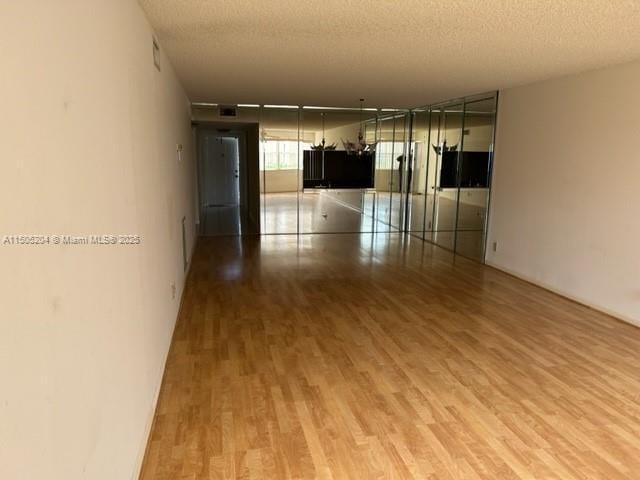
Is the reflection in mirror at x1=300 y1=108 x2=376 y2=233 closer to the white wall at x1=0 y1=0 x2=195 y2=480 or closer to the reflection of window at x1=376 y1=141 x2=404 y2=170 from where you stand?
the reflection of window at x1=376 y1=141 x2=404 y2=170

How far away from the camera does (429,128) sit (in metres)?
8.61

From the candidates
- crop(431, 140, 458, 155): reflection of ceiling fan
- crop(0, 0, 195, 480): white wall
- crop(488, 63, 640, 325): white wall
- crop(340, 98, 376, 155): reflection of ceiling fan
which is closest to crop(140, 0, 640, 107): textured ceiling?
crop(488, 63, 640, 325): white wall

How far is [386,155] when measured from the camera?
10.1 m

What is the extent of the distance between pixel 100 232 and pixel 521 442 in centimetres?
239

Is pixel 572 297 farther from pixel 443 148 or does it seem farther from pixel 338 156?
pixel 338 156

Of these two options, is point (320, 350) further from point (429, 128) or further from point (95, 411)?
point (429, 128)

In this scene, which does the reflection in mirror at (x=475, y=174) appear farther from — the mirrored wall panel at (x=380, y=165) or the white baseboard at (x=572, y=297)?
the white baseboard at (x=572, y=297)

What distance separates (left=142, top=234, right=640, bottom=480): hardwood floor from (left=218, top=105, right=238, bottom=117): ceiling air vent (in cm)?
441

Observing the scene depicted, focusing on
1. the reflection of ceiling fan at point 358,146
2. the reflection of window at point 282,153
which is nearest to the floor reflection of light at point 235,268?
the reflection of window at point 282,153

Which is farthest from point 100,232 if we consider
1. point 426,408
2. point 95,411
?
point 426,408

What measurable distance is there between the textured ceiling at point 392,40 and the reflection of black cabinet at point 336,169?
3.96m

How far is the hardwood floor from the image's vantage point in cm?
236

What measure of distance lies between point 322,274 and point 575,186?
10.4ft

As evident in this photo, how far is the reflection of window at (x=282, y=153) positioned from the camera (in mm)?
9630
